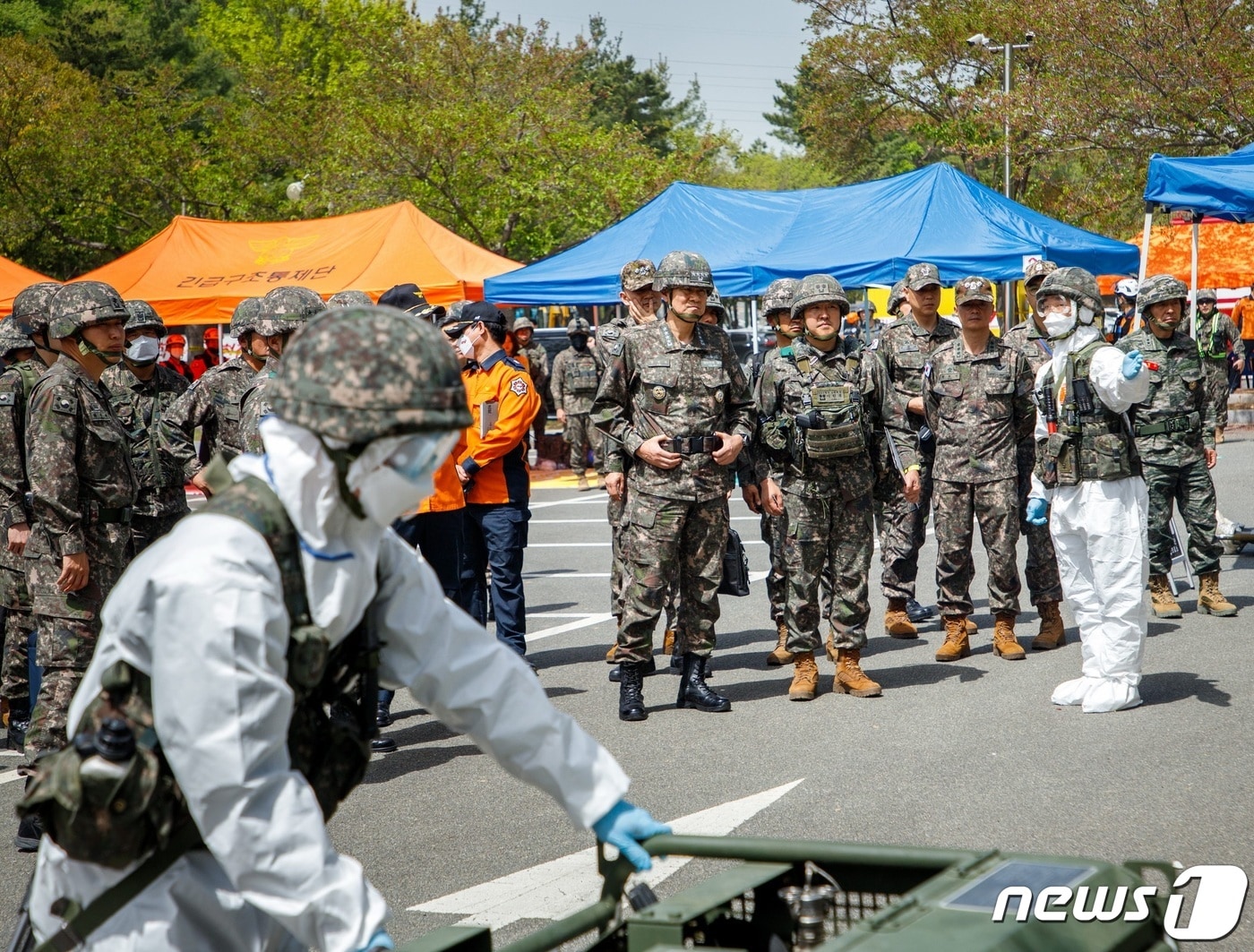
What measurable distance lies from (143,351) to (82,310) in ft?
9.60

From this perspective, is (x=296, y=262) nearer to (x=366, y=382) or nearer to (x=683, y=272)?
(x=683, y=272)

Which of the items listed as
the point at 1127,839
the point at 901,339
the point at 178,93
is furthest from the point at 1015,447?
the point at 178,93

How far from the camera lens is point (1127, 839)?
16.9 feet

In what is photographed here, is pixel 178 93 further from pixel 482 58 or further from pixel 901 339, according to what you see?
pixel 901 339

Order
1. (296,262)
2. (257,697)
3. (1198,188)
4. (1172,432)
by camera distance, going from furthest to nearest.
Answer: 1. (296,262)
2. (1198,188)
3. (1172,432)
4. (257,697)

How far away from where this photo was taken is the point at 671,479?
23.6 ft

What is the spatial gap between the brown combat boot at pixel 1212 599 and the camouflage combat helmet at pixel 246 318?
6.31m

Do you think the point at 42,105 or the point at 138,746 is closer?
the point at 138,746

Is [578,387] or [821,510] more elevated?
[578,387]

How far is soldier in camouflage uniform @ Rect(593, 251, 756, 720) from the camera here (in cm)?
718

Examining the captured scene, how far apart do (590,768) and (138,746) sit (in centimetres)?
81

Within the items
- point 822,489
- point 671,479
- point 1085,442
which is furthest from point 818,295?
point 1085,442

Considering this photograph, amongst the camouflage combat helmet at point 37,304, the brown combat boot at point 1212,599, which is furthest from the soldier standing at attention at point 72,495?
the brown combat boot at point 1212,599

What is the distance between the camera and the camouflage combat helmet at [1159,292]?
948 centimetres
